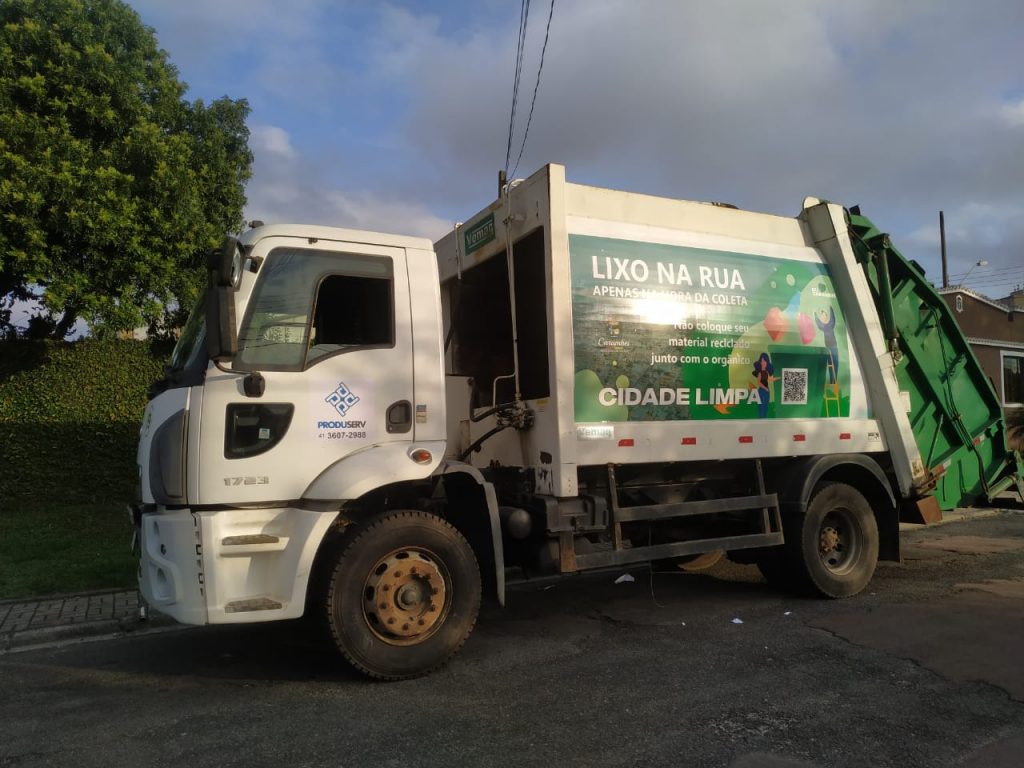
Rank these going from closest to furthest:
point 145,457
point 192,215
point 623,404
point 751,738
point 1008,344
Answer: point 751,738 < point 145,457 < point 623,404 < point 192,215 < point 1008,344

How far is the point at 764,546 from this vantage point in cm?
609

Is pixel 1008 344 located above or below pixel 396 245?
above

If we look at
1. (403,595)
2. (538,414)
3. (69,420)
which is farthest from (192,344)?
(69,420)

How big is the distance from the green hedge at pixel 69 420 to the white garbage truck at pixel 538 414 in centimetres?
653

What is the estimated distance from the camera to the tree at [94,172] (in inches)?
329

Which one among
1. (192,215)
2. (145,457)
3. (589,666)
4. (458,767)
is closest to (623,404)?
(589,666)

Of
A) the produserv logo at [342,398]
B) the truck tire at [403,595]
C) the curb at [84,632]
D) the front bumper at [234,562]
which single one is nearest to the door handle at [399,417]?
the produserv logo at [342,398]

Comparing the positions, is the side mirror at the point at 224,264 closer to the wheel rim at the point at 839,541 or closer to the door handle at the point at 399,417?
the door handle at the point at 399,417

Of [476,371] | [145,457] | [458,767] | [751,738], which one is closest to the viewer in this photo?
[458,767]

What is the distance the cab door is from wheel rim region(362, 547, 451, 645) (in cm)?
71

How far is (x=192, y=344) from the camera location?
4598mm

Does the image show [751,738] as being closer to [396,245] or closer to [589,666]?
[589,666]

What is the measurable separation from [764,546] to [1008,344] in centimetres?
1848

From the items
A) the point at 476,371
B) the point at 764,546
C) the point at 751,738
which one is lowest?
the point at 751,738
